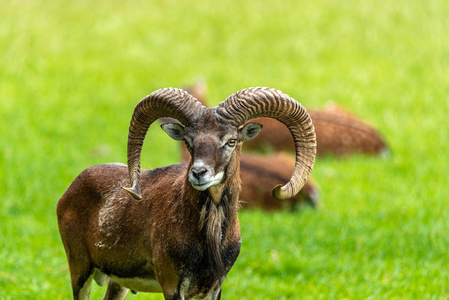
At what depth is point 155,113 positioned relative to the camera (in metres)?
5.93

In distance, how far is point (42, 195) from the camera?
12188 millimetres

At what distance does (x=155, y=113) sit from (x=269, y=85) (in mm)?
14666

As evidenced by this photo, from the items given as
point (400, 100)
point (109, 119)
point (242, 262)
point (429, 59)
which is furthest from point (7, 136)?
point (429, 59)

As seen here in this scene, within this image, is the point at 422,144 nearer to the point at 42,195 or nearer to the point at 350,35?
the point at 42,195

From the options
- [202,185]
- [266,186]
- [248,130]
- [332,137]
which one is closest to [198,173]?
[202,185]

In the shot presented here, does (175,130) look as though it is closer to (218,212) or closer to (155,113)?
(155,113)

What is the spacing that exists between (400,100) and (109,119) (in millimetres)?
7085

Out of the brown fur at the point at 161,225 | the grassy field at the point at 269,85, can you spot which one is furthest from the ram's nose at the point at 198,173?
the grassy field at the point at 269,85

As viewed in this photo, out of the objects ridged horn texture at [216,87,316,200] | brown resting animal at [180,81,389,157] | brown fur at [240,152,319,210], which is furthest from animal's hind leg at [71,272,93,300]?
brown resting animal at [180,81,389,157]

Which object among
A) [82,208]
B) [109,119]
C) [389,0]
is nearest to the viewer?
[82,208]

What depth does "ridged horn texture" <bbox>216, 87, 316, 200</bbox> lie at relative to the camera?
569 cm

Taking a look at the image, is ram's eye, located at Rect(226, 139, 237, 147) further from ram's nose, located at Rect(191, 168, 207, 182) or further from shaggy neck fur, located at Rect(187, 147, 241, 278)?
ram's nose, located at Rect(191, 168, 207, 182)

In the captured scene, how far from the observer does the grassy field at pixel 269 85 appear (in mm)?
9359

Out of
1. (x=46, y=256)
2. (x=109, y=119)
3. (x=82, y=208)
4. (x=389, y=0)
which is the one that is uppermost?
(x=82, y=208)
